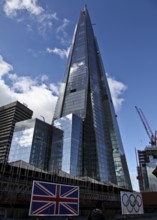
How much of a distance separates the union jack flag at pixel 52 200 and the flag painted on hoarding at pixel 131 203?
18.5ft

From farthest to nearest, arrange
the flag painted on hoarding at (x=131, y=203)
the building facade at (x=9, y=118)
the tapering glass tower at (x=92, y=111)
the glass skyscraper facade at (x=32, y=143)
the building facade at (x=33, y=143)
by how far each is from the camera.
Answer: the building facade at (x=9, y=118) → the tapering glass tower at (x=92, y=111) → the building facade at (x=33, y=143) → the glass skyscraper facade at (x=32, y=143) → the flag painted on hoarding at (x=131, y=203)

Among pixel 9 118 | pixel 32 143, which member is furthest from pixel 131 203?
pixel 9 118

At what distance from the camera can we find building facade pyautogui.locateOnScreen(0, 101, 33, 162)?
139863 millimetres

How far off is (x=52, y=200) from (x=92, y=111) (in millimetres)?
107498

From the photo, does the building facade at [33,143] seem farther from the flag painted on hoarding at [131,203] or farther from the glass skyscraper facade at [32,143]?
the flag painted on hoarding at [131,203]

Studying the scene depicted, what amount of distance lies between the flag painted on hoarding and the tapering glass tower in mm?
75870

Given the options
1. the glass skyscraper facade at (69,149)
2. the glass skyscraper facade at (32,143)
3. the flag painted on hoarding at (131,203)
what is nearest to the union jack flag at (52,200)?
the flag painted on hoarding at (131,203)

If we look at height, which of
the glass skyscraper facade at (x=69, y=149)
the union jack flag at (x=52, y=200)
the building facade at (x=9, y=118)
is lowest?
the union jack flag at (x=52, y=200)

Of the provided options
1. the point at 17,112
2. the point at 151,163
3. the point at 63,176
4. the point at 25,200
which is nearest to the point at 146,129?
the point at 151,163

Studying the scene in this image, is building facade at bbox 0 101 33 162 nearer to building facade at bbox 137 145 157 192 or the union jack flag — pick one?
building facade at bbox 137 145 157 192

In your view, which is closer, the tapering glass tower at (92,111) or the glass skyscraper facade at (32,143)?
the glass skyscraper facade at (32,143)

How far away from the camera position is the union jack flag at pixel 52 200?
10242 millimetres

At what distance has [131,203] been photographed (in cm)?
1559

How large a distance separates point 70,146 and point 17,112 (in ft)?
271
